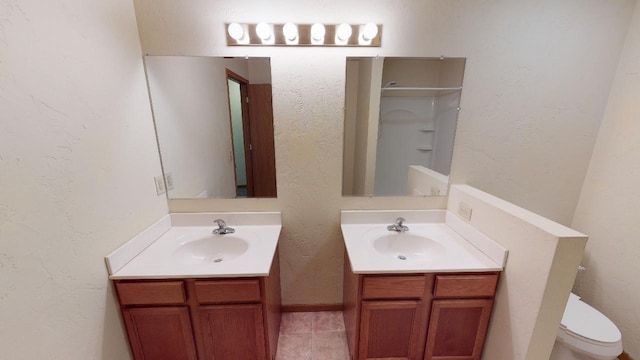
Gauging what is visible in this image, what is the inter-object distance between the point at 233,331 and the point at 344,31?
1719mm

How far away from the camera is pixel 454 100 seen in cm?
150

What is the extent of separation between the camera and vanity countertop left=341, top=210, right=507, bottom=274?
1178 millimetres

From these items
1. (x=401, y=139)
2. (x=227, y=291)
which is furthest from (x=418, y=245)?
(x=227, y=291)

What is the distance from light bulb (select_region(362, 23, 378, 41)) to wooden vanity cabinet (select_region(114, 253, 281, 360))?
1.42m

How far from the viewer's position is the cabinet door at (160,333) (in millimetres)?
1186

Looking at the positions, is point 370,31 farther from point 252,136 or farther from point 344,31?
point 252,136

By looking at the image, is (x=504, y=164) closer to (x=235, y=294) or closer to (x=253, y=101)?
(x=253, y=101)

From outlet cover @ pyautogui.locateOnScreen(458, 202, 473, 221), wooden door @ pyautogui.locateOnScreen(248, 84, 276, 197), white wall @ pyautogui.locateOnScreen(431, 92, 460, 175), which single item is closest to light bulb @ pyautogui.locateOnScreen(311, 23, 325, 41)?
wooden door @ pyautogui.locateOnScreen(248, 84, 276, 197)

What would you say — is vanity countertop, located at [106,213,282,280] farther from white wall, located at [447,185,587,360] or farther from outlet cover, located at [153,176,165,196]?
white wall, located at [447,185,587,360]

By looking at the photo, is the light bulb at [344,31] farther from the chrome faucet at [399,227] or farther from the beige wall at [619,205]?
the beige wall at [619,205]

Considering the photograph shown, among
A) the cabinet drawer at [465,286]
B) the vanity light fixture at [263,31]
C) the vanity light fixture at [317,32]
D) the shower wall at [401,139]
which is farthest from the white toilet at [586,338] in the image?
the vanity light fixture at [263,31]

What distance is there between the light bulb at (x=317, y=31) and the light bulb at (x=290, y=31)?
9 cm

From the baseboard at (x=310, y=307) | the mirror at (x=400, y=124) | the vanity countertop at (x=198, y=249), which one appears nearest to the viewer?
the vanity countertop at (x=198, y=249)

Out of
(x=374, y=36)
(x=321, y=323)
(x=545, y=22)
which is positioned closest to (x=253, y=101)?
(x=374, y=36)
